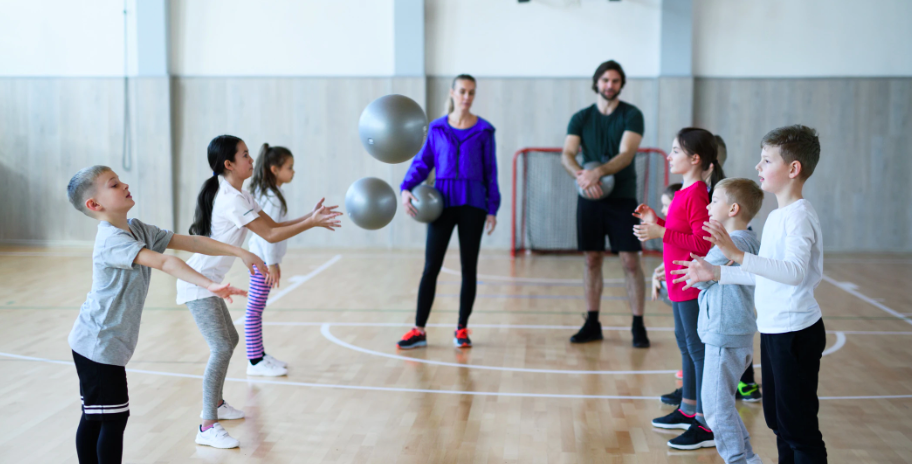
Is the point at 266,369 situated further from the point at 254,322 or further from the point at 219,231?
the point at 219,231

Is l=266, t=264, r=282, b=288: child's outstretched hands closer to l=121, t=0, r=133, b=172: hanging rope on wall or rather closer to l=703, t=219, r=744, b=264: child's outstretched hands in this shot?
l=703, t=219, r=744, b=264: child's outstretched hands

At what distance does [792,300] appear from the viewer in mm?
2057

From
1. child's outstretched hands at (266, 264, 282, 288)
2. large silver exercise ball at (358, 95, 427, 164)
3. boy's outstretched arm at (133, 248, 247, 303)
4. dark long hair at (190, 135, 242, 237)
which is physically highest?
large silver exercise ball at (358, 95, 427, 164)

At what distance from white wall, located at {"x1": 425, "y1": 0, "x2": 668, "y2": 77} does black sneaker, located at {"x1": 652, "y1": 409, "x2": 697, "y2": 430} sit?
6.00 metres

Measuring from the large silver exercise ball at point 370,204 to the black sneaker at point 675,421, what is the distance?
1558mm

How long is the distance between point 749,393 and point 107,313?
2.70 metres

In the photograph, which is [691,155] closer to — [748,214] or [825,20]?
[748,214]

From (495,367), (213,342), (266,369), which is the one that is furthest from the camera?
(495,367)

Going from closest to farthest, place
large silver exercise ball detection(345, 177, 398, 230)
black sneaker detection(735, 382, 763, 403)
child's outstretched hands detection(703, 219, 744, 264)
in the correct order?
child's outstretched hands detection(703, 219, 744, 264) → black sneaker detection(735, 382, 763, 403) → large silver exercise ball detection(345, 177, 398, 230)

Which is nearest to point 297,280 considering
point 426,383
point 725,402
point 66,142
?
A: point 426,383

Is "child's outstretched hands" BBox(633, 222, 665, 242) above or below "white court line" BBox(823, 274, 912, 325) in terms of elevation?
above

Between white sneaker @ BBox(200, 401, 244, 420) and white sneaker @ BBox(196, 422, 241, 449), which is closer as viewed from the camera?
white sneaker @ BBox(196, 422, 241, 449)

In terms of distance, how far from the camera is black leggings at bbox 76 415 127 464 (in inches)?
85.9

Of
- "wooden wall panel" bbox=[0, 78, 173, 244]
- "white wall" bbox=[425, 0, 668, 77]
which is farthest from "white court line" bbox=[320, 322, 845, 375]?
"wooden wall panel" bbox=[0, 78, 173, 244]
